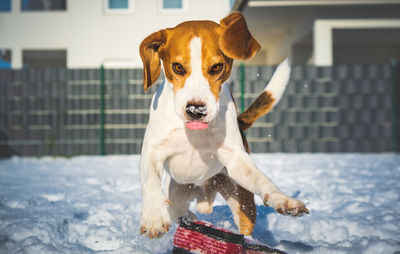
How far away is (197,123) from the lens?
6.29 feet

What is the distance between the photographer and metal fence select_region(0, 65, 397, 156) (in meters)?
8.17

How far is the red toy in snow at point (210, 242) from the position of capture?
1.90 m

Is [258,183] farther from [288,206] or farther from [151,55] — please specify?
[151,55]

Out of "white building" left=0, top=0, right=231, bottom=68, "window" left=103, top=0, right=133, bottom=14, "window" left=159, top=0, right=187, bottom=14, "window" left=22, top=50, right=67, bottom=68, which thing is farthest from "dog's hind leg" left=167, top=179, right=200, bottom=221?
"window" left=22, top=50, right=67, bottom=68

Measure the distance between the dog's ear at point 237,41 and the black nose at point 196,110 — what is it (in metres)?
0.34

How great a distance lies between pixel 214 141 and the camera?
7.24 feet

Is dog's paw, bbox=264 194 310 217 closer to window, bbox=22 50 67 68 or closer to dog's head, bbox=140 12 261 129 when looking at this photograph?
dog's head, bbox=140 12 261 129

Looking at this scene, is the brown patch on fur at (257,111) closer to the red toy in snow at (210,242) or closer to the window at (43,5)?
the red toy in snow at (210,242)

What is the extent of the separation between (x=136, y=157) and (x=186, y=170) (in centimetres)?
589

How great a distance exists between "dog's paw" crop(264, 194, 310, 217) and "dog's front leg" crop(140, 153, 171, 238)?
542mm

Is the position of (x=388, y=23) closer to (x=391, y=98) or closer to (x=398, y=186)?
(x=391, y=98)

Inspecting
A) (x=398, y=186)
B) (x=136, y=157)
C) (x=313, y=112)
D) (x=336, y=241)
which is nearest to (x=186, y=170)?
(x=336, y=241)

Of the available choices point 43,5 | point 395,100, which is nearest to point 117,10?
point 43,5

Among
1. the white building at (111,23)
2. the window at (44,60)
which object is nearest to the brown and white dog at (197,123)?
the white building at (111,23)
